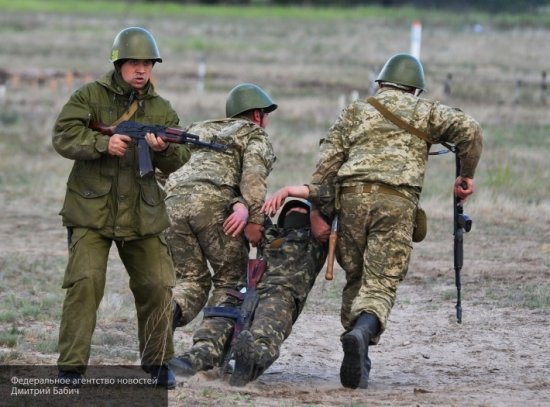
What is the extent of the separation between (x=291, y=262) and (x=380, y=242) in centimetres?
67

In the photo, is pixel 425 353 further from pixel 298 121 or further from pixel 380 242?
pixel 298 121

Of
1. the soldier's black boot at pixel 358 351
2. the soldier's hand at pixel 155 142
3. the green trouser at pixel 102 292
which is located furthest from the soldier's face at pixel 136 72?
the soldier's black boot at pixel 358 351

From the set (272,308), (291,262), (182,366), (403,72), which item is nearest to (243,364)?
(182,366)

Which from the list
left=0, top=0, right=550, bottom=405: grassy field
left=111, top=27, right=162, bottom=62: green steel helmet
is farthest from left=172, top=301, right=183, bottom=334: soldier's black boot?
left=111, top=27, right=162, bottom=62: green steel helmet

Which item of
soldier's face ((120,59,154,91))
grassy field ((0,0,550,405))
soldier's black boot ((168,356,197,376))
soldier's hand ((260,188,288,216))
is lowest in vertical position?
grassy field ((0,0,550,405))

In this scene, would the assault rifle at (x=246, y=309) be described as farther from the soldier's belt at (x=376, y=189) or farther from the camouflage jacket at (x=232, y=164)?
the soldier's belt at (x=376, y=189)

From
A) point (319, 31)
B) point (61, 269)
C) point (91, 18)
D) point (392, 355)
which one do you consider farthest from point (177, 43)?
point (392, 355)

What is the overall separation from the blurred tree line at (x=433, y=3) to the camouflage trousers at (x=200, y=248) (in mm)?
67120

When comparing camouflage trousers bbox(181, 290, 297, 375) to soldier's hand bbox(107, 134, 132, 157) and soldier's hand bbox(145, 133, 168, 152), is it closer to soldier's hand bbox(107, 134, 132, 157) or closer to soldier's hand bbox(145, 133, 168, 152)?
soldier's hand bbox(145, 133, 168, 152)

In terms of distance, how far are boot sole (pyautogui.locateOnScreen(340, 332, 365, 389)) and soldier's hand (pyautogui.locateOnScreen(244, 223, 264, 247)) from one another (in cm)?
115

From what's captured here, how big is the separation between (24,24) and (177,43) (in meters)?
10.5

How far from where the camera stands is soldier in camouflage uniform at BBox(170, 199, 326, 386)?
7.90 m

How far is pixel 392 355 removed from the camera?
9.58 m

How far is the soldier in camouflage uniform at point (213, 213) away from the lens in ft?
28.4
